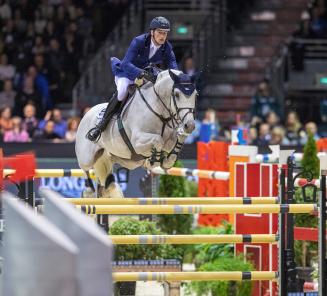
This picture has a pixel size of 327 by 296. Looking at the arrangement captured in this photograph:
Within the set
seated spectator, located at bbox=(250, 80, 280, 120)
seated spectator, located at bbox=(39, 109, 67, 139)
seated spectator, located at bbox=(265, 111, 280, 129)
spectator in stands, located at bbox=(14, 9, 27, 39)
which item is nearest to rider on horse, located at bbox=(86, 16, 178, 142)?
seated spectator, located at bbox=(39, 109, 67, 139)

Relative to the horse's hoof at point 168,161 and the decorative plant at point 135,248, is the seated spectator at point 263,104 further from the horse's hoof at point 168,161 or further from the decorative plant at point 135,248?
the horse's hoof at point 168,161

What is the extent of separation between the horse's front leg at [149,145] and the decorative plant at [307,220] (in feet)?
5.21

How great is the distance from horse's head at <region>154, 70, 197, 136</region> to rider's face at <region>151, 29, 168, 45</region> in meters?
0.24

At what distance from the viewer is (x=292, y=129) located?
1684 cm

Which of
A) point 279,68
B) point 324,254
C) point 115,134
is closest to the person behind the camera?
point 324,254

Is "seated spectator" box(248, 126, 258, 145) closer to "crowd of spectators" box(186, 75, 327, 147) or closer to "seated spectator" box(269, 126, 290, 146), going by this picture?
"crowd of spectators" box(186, 75, 327, 147)

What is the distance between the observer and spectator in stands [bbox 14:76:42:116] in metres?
18.6

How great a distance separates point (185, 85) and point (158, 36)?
1.82 ft

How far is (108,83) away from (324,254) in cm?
1340

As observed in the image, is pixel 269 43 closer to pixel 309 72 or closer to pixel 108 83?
pixel 309 72

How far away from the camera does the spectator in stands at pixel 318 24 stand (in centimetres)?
2059

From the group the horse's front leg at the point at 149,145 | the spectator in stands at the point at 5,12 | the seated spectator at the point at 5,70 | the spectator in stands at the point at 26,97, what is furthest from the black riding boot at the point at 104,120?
the spectator in stands at the point at 5,12

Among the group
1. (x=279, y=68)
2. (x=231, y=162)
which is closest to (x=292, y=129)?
(x=279, y=68)

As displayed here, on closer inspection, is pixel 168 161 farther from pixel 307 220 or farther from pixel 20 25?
pixel 20 25
